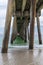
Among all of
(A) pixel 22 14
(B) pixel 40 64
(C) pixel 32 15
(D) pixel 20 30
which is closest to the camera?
(B) pixel 40 64

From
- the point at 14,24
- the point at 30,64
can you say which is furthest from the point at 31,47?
the point at 14,24

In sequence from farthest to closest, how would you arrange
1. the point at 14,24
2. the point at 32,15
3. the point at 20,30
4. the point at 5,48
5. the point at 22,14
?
the point at 20,30 → the point at 14,24 → the point at 22,14 → the point at 32,15 → the point at 5,48

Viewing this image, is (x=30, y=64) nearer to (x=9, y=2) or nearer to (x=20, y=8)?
(x=9, y=2)

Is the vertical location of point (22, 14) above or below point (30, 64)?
above

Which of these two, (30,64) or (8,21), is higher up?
(8,21)

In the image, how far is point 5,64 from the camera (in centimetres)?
311

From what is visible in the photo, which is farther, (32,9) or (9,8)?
(32,9)

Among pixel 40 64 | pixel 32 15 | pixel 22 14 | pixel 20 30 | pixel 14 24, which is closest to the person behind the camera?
pixel 40 64

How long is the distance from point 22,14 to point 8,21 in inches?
200

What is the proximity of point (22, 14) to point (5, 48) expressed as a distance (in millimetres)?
5331

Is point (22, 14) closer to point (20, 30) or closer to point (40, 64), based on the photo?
point (20, 30)

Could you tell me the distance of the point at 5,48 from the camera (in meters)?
5.25

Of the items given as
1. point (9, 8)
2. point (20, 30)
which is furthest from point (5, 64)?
point (20, 30)

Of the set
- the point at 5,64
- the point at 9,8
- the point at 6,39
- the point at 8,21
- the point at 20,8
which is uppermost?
the point at 20,8
